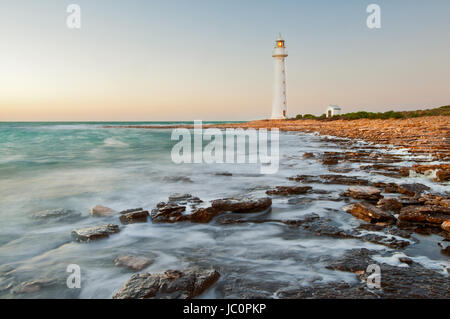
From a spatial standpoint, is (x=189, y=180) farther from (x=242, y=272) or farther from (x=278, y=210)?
(x=242, y=272)

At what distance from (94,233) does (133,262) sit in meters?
0.98

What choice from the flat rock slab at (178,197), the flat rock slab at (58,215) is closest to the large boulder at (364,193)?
the flat rock slab at (178,197)

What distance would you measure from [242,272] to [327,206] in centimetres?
238

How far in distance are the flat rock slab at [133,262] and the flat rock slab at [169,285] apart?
14.0 inches

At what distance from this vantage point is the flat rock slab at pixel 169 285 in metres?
2.31

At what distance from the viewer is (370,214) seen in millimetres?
3773

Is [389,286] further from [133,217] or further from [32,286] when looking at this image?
[133,217]

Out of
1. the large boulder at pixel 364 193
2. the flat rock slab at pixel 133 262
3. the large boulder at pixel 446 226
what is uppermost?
the large boulder at pixel 364 193

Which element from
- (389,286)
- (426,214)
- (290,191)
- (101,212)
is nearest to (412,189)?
(426,214)

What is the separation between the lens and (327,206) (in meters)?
4.54

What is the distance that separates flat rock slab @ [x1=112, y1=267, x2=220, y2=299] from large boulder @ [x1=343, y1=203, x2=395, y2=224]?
2334 mm

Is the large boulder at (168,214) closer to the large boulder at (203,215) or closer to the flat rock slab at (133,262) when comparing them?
the large boulder at (203,215)
